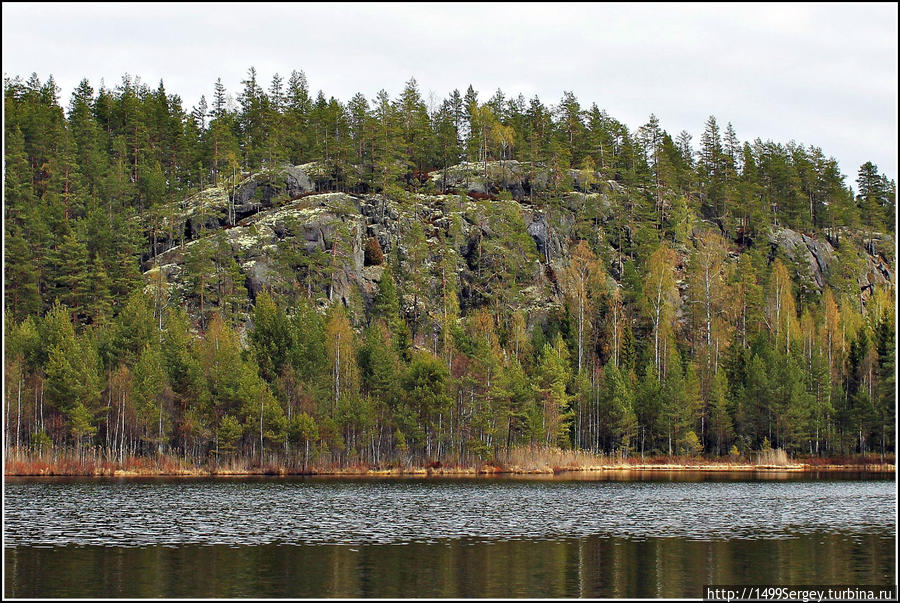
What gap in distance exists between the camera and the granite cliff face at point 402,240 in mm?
133000

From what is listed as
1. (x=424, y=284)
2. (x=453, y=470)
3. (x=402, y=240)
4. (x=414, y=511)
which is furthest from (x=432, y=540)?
(x=402, y=240)

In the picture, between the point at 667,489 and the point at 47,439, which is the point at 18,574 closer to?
the point at 667,489

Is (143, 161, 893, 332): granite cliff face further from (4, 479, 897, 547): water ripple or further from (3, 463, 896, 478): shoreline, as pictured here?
(4, 479, 897, 547): water ripple

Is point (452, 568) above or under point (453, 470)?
above

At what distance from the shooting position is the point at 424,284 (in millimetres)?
137375

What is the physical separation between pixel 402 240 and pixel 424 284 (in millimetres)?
11990

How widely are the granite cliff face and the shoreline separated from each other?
129 ft

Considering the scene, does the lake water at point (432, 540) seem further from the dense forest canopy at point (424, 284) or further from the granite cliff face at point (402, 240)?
the granite cliff face at point (402, 240)

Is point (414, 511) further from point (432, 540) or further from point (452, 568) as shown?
point (452, 568)

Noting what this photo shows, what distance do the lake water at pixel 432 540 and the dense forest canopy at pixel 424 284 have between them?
78.1 feet

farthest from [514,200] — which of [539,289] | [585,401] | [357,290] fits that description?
[585,401]

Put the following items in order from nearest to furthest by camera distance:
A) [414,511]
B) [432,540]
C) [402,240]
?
[432,540] < [414,511] < [402,240]

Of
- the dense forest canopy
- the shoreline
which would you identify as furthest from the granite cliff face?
the shoreline

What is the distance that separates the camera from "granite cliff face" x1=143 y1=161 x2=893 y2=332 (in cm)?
13300
